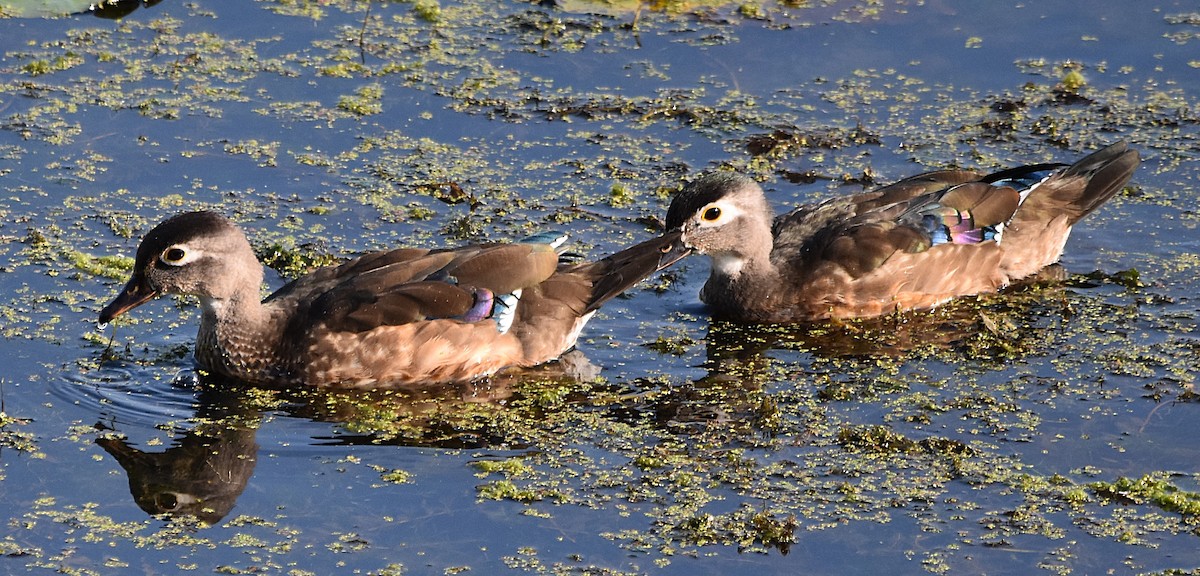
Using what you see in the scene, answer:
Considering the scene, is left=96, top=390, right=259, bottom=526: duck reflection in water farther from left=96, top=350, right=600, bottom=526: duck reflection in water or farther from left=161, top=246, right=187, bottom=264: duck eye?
left=161, top=246, right=187, bottom=264: duck eye

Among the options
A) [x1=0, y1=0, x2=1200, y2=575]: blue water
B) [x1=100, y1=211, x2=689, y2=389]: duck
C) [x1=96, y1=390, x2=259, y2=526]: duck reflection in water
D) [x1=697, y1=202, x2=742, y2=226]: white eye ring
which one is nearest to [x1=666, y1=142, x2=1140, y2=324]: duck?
[x1=697, y1=202, x2=742, y2=226]: white eye ring

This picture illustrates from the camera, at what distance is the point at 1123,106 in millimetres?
13641

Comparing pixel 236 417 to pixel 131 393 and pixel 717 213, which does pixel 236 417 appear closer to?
pixel 131 393

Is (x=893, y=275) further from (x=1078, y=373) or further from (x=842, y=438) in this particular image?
(x=842, y=438)

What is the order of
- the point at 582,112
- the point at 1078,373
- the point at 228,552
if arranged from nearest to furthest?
the point at 228,552 < the point at 1078,373 < the point at 582,112

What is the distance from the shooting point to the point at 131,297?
31.9 ft

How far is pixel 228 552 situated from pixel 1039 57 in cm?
903

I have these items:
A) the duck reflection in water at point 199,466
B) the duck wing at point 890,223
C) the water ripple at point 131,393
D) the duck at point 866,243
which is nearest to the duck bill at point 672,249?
the duck at point 866,243

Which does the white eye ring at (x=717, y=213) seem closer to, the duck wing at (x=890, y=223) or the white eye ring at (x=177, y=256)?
the duck wing at (x=890, y=223)

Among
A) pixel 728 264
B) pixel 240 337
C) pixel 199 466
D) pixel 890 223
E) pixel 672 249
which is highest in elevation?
pixel 890 223

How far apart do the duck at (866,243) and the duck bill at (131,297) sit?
3213mm

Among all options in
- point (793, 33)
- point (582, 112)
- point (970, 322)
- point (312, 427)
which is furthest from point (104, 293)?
point (793, 33)

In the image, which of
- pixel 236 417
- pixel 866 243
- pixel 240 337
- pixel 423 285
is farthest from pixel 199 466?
pixel 866 243

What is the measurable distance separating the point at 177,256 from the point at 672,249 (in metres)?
3.07
